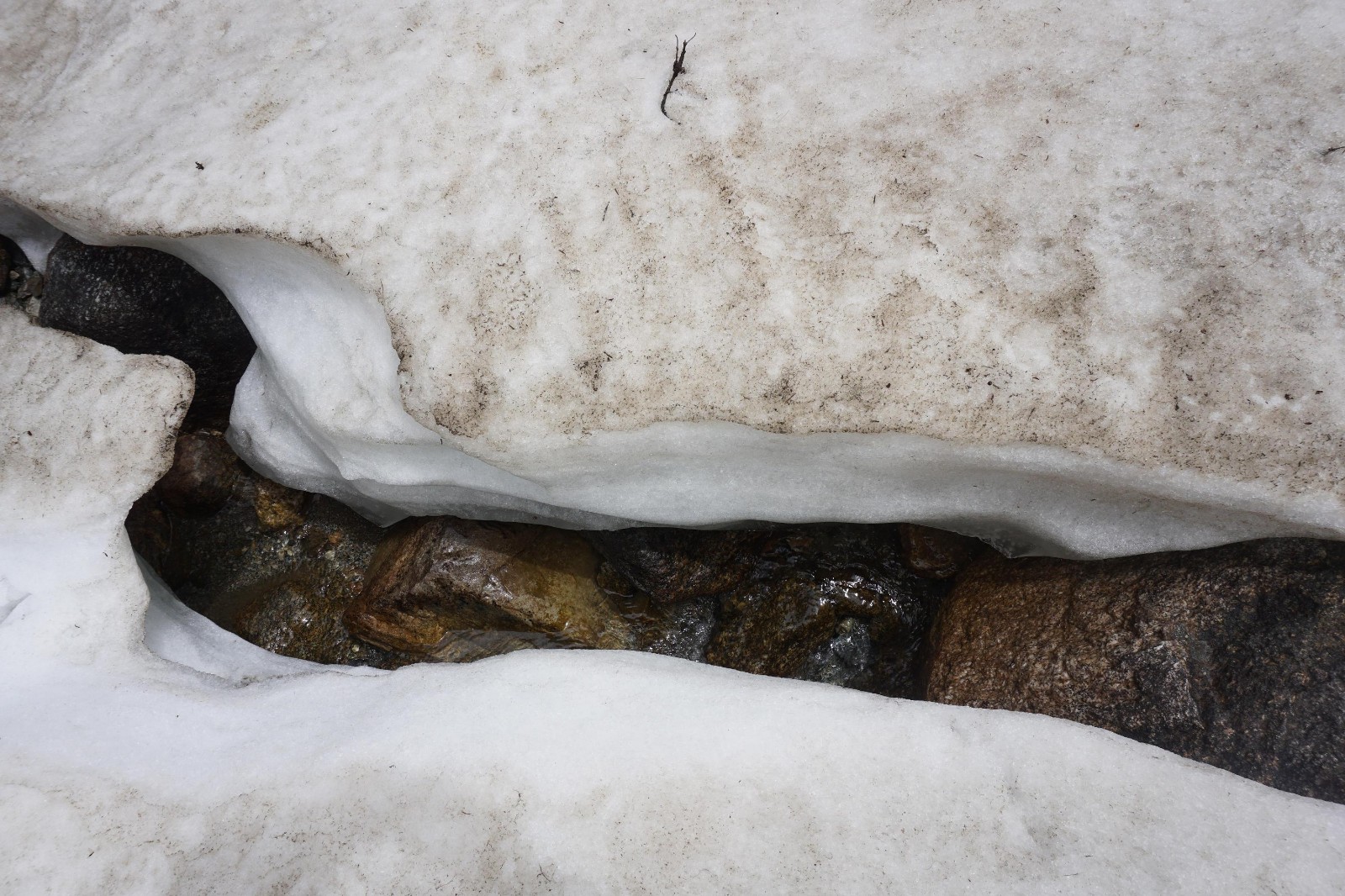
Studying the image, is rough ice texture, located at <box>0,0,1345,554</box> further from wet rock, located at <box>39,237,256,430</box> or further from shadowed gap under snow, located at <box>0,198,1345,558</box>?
wet rock, located at <box>39,237,256,430</box>

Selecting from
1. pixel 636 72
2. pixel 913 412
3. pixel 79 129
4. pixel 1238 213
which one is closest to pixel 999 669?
pixel 913 412

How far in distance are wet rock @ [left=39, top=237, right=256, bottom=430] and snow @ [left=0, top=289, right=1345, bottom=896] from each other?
1.14 m

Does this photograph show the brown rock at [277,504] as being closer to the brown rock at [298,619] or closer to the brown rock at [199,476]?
the brown rock at [199,476]

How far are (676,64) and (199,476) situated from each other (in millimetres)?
2411

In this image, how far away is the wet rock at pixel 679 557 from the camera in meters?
2.83

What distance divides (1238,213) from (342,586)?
3.25 meters

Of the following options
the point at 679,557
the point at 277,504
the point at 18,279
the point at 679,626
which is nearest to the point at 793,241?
the point at 679,557

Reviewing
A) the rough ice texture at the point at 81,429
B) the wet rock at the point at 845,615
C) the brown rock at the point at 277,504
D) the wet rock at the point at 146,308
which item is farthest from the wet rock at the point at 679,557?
the wet rock at the point at 146,308

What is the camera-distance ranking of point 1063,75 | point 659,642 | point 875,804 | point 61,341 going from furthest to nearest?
point 659,642
point 61,341
point 1063,75
point 875,804

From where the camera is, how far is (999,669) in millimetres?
2391

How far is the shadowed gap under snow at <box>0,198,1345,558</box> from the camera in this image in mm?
2041

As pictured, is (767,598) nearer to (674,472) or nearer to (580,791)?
(674,472)

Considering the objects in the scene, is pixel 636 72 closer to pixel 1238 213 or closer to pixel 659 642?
pixel 1238 213

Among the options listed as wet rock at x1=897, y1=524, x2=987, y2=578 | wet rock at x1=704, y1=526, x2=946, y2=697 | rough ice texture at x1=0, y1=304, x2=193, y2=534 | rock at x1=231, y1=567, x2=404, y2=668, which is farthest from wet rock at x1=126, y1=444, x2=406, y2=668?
wet rock at x1=897, y1=524, x2=987, y2=578
